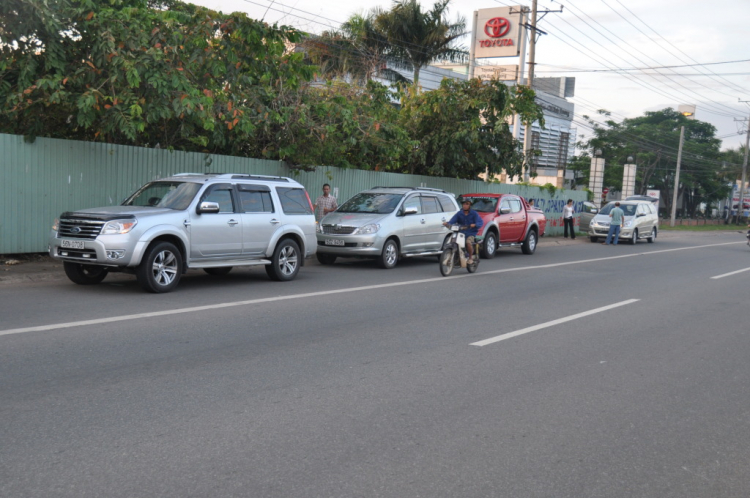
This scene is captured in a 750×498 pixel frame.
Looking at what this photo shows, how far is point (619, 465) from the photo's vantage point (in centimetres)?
444

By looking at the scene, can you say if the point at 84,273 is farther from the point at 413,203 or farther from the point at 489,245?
the point at 489,245

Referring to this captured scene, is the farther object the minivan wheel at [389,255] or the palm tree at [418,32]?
the palm tree at [418,32]

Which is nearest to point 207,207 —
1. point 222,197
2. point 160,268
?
point 222,197

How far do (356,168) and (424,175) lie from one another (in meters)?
3.91

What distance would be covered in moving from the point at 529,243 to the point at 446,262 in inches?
325

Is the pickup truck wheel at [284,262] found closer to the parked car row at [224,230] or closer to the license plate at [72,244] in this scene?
the parked car row at [224,230]

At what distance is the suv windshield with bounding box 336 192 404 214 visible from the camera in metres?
16.4

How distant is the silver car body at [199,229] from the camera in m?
10.2

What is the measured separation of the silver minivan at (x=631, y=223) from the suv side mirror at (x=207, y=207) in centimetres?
2249

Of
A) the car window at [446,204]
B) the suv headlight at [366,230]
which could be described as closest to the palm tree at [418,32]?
the car window at [446,204]

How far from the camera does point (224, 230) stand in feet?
38.0

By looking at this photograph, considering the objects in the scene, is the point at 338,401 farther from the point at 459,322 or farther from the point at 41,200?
the point at 41,200

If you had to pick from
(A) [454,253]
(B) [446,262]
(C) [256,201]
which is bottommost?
(B) [446,262]

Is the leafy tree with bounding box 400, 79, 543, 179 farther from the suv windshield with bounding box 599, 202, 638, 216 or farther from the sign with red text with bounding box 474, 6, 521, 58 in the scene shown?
the sign with red text with bounding box 474, 6, 521, 58
